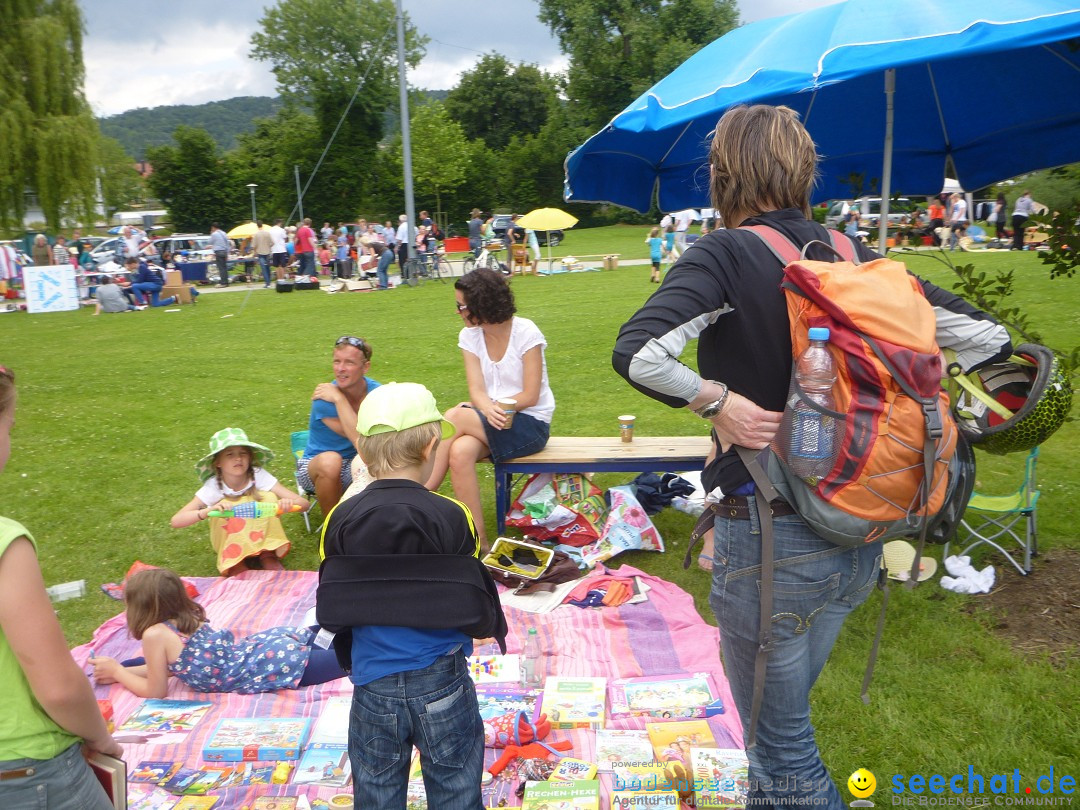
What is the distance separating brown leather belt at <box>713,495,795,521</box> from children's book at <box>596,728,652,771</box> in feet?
5.01

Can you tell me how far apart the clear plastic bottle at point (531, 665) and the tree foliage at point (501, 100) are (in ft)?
167

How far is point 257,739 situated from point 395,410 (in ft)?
6.07

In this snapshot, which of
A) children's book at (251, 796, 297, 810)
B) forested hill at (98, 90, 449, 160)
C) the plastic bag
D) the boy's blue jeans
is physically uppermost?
forested hill at (98, 90, 449, 160)

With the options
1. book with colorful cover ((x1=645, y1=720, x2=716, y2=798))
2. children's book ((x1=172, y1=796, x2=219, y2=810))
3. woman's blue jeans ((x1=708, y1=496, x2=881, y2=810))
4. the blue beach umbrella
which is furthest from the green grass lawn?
the blue beach umbrella

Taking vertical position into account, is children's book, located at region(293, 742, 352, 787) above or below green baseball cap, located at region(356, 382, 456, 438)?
below

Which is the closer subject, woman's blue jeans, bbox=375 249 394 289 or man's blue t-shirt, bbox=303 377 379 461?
man's blue t-shirt, bbox=303 377 379 461

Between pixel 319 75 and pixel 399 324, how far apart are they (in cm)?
4428

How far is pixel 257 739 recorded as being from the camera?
3.42 m

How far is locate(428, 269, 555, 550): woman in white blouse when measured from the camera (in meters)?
5.04

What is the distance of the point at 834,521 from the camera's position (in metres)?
1.91

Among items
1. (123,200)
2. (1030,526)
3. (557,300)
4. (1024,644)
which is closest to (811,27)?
(1030,526)

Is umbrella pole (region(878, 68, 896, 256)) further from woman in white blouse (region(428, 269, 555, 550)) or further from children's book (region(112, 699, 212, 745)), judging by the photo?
children's book (region(112, 699, 212, 745))

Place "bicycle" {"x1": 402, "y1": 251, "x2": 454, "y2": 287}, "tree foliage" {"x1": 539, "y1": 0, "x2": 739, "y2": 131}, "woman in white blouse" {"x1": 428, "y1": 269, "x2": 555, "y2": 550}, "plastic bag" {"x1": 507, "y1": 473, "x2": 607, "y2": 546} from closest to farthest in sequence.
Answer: "woman in white blouse" {"x1": 428, "y1": 269, "x2": 555, "y2": 550} → "plastic bag" {"x1": 507, "y1": 473, "x2": 607, "y2": 546} → "bicycle" {"x1": 402, "y1": 251, "x2": 454, "y2": 287} → "tree foliage" {"x1": 539, "y1": 0, "x2": 739, "y2": 131}

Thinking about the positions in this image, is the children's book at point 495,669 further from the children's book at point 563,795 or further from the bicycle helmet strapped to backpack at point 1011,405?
the bicycle helmet strapped to backpack at point 1011,405
